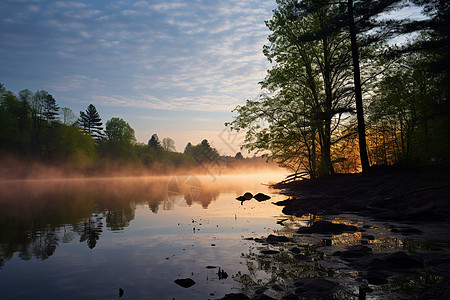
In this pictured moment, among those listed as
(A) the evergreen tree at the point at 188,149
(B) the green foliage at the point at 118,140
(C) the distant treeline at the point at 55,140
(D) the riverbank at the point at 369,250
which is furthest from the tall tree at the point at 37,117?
(A) the evergreen tree at the point at 188,149

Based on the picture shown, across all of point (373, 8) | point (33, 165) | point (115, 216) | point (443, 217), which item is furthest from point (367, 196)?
point (33, 165)

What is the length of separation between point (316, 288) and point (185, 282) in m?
2.41

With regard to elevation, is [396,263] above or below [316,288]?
above

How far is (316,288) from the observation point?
4750 mm

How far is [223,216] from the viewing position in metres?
14.4

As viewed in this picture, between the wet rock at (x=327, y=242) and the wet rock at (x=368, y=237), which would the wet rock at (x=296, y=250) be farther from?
the wet rock at (x=368, y=237)

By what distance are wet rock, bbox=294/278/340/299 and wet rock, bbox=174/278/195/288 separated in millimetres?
1957

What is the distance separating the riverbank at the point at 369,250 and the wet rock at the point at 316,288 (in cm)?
2

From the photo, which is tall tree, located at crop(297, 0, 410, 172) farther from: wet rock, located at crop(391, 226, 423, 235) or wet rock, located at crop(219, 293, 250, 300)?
wet rock, located at crop(219, 293, 250, 300)

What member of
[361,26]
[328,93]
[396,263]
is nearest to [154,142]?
[328,93]

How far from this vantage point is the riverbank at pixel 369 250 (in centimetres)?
470

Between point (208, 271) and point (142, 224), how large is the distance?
708cm

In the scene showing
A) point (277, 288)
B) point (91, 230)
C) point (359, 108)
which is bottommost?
point (91, 230)

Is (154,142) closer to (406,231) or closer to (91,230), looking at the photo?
(91,230)
